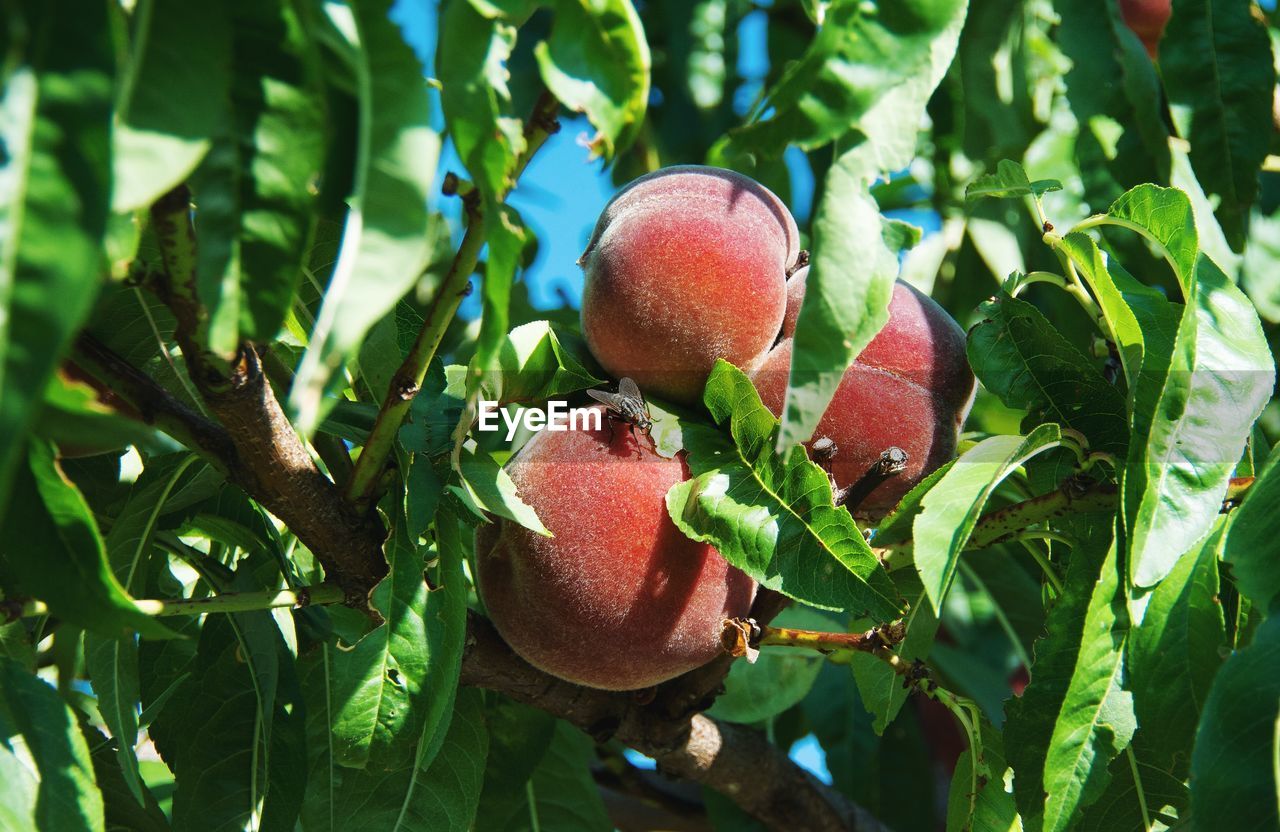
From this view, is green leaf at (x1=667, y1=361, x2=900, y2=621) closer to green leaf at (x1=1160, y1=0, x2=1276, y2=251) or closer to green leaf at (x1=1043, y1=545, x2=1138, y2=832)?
green leaf at (x1=1043, y1=545, x2=1138, y2=832)

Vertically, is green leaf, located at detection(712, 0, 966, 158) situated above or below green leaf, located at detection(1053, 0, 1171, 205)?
above

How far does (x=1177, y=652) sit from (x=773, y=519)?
1.06 ft

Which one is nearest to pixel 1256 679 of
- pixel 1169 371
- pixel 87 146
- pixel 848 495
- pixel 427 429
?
pixel 1169 371

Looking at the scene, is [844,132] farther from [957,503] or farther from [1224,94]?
[1224,94]

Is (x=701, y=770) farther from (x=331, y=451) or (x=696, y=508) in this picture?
(x=331, y=451)

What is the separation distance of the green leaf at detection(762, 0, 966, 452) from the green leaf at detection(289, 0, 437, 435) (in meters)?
0.23

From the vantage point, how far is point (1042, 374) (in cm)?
112

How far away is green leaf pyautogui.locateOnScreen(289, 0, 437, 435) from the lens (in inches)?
21.9

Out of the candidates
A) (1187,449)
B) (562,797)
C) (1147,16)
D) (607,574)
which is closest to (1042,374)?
(1187,449)

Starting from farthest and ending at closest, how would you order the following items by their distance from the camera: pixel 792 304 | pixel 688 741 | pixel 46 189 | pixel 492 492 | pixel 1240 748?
pixel 688 741 < pixel 792 304 < pixel 492 492 < pixel 1240 748 < pixel 46 189

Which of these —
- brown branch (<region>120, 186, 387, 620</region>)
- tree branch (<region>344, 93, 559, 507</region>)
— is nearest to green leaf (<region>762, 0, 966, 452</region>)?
tree branch (<region>344, 93, 559, 507</region>)

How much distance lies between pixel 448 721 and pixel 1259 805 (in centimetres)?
64

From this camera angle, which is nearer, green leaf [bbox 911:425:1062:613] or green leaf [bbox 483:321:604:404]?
green leaf [bbox 911:425:1062:613]

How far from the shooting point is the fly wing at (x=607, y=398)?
111cm
